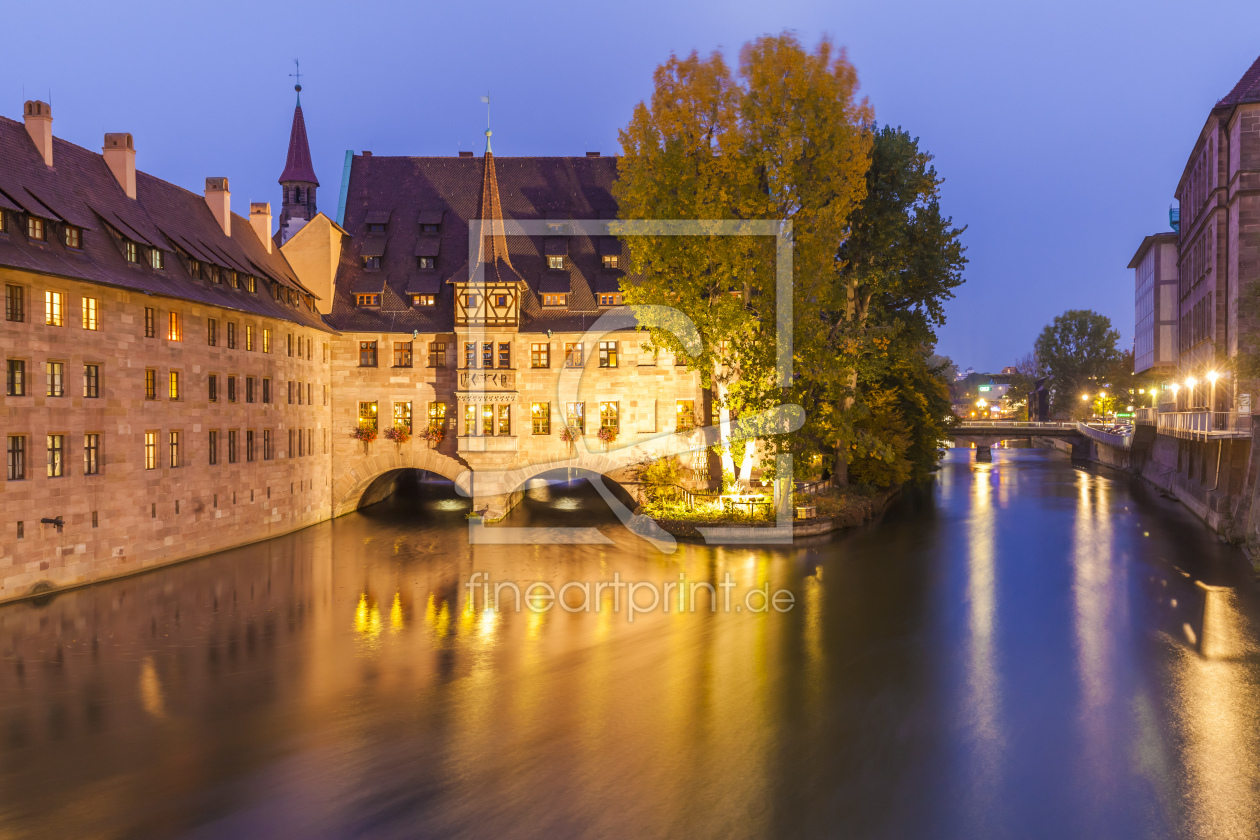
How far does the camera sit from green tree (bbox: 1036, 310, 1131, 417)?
115m

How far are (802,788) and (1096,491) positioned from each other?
164 ft

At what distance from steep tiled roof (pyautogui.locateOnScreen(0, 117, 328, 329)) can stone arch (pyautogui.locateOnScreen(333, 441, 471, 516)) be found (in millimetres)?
7197

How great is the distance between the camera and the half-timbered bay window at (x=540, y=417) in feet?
128

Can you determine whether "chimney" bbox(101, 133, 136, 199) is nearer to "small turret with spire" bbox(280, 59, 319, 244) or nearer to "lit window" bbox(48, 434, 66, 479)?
"lit window" bbox(48, 434, 66, 479)

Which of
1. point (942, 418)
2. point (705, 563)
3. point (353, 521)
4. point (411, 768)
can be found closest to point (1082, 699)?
point (411, 768)

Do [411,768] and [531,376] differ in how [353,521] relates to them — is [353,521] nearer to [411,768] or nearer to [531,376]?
[531,376]

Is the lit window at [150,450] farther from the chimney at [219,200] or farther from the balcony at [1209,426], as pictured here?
the balcony at [1209,426]

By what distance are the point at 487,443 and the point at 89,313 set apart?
1652cm

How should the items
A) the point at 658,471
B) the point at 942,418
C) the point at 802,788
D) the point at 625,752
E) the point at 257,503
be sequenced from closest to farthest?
the point at 802,788
the point at 625,752
the point at 257,503
the point at 658,471
the point at 942,418

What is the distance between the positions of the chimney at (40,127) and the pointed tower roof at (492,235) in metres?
15.9

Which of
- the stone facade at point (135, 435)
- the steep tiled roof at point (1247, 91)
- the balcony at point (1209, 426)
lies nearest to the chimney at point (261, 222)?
the stone facade at point (135, 435)

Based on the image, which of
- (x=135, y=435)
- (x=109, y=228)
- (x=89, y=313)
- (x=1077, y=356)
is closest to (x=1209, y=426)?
(x=135, y=435)

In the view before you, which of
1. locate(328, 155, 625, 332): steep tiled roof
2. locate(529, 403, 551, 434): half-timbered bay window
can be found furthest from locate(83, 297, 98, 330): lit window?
locate(529, 403, 551, 434): half-timbered bay window

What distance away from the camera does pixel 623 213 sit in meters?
33.2
